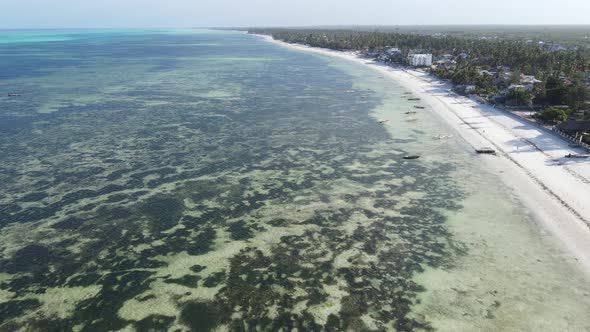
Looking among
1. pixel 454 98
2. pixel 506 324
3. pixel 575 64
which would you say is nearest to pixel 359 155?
pixel 506 324

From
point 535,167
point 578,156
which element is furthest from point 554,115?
point 535,167

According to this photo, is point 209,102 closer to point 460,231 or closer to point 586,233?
point 460,231

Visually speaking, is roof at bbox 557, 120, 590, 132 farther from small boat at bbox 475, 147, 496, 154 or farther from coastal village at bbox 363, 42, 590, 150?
small boat at bbox 475, 147, 496, 154

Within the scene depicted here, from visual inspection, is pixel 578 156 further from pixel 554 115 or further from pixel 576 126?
pixel 554 115

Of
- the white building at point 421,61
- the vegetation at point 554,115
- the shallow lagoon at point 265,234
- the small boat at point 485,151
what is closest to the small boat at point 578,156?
the small boat at point 485,151

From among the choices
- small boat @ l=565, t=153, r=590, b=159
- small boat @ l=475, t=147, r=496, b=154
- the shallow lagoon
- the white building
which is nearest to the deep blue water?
the shallow lagoon

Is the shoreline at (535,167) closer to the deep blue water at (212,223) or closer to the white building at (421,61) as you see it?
the deep blue water at (212,223)
